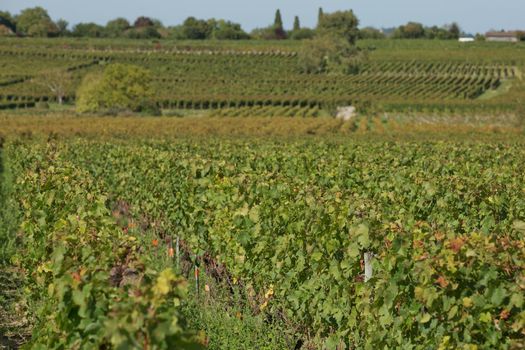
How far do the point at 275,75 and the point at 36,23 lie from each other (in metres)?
79.2

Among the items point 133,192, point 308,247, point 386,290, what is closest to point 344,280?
point 308,247

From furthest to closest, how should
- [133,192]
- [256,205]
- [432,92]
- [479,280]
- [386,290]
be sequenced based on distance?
[432,92]
[133,192]
[256,205]
[386,290]
[479,280]

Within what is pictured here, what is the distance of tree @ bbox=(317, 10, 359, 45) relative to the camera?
166 metres

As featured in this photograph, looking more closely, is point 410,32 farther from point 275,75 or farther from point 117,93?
point 117,93

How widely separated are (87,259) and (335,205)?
3.34 meters

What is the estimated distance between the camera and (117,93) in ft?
295

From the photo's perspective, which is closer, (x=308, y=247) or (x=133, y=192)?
(x=308, y=247)

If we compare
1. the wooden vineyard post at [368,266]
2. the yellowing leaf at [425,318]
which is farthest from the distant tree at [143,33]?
the yellowing leaf at [425,318]

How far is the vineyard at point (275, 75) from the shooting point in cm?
9831

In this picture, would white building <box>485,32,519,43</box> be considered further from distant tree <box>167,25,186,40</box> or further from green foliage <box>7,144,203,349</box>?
green foliage <box>7,144,203,349</box>

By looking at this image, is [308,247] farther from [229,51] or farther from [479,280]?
[229,51]

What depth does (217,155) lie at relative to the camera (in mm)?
22531

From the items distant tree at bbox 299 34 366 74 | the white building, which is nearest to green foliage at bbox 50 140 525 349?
distant tree at bbox 299 34 366 74

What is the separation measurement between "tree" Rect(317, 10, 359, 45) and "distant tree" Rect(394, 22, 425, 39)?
→ 1125 inches
